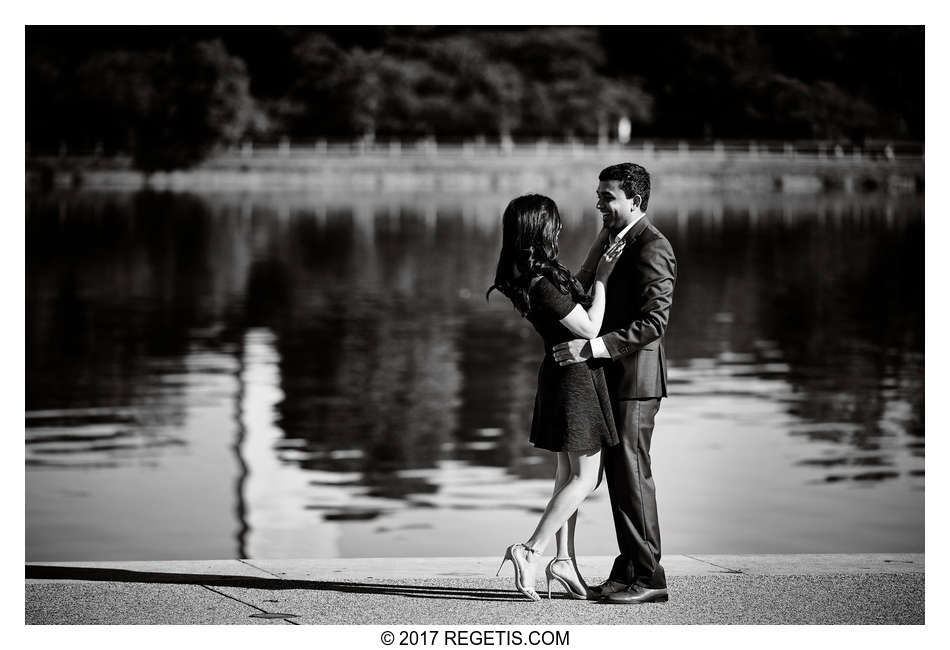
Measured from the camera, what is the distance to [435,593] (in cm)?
506

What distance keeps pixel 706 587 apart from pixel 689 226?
1610 inches

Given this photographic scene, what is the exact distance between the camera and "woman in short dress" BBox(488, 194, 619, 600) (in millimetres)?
4449

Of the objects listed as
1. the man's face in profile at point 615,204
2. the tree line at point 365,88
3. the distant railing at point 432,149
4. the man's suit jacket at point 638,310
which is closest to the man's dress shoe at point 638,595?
the man's suit jacket at point 638,310

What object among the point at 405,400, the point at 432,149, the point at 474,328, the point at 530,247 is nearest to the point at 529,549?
the point at 530,247

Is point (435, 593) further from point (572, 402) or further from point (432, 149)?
point (432, 149)

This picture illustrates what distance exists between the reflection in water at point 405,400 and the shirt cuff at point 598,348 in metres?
7.32

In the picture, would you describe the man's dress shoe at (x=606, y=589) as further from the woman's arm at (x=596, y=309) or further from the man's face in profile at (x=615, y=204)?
the man's face in profile at (x=615, y=204)

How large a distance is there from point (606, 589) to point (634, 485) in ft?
1.26

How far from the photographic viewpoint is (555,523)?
468 cm

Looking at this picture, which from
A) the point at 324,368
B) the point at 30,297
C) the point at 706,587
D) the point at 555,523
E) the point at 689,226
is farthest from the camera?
the point at 689,226

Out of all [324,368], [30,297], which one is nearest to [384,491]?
[324,368]

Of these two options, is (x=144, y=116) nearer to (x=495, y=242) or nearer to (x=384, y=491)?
(x=495, y=242)

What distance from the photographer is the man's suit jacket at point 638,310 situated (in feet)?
14.8

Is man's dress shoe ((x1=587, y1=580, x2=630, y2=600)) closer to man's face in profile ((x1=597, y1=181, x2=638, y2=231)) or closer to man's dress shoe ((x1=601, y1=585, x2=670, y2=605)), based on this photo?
man's dress shoe ((x1=601, y1=585, x2=670, y2=605))
